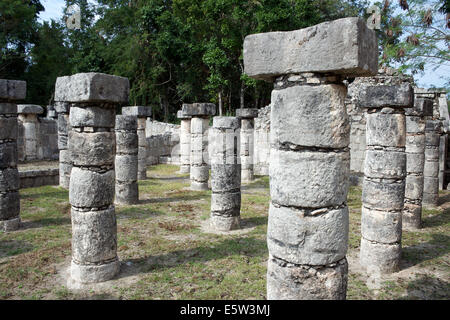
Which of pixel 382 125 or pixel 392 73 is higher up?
pixel 392 73

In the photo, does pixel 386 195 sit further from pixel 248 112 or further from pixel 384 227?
pixel 248 112

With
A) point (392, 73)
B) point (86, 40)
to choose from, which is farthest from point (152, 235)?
point (86, 40)

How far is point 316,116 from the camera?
142 inches

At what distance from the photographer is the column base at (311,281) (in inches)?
149

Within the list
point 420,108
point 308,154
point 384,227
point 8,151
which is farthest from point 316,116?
point 8,151

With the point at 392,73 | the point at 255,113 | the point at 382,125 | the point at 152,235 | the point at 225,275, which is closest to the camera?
the point at 225,275

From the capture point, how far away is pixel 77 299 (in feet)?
18.0

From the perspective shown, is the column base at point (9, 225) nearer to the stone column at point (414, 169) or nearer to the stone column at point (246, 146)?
the stone column at point (246, 146)

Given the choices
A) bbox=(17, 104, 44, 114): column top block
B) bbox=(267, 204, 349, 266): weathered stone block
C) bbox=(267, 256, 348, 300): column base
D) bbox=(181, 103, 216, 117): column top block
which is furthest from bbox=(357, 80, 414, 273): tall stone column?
bbox=(17, 104, 44, 114): column top block

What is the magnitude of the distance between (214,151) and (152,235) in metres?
2.70

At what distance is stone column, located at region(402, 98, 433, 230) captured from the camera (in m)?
9.23

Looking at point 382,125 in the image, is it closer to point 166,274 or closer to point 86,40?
point 166,274

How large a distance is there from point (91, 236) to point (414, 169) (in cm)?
798

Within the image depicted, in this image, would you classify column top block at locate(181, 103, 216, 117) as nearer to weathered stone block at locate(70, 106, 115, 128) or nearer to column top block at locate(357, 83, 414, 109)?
column top block at locate(357, 83, 414, 109)
